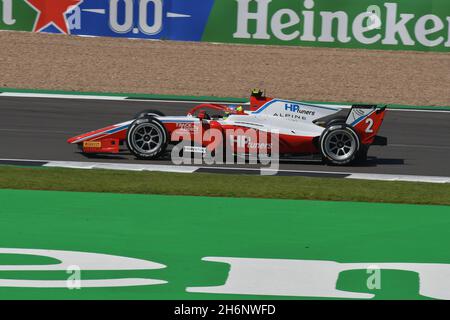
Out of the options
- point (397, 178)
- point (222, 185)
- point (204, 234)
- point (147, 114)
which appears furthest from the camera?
point (147, 114)

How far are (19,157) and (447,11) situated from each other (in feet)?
51.8

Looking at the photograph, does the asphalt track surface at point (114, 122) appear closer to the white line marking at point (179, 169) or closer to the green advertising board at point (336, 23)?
the white line marking at point (179, 169)

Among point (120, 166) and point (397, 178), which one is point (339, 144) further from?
point (120, 166)

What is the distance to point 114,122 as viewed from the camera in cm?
2105

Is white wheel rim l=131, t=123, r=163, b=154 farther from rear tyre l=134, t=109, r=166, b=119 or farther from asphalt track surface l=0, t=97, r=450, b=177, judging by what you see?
rear tyre l=134, t=109, r=166, b=119

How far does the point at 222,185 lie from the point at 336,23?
15.9 metres

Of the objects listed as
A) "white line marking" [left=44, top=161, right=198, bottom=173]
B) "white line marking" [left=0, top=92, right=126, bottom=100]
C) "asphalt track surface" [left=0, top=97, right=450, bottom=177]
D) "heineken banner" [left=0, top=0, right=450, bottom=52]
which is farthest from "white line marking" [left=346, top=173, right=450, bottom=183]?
"heineken banner" [left=0, top=0, right=450, bottom=52]

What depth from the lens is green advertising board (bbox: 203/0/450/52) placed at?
28.7 m

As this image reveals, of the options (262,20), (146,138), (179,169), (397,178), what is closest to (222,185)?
(179,169)

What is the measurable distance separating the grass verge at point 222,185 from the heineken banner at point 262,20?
1443 cm

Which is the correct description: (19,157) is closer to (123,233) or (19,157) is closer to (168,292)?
(123,233)

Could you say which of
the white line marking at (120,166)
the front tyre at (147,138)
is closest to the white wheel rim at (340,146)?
the white line marking at (120,166)

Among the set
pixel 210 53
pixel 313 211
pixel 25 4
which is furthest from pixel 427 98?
pixel 313 211

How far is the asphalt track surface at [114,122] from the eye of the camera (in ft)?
54.6
